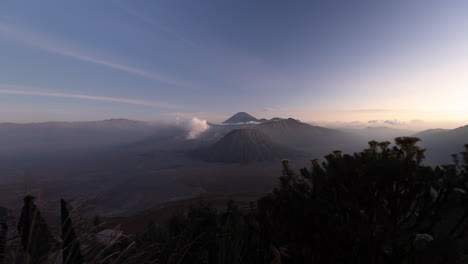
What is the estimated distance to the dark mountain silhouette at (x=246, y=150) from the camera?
88.8 m

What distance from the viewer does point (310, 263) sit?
281cm

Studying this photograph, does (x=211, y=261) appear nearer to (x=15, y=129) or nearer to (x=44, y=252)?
(x=44, y=252)

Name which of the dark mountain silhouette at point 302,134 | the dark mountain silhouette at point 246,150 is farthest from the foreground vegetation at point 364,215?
the dark mountain silhouette at point 302,134

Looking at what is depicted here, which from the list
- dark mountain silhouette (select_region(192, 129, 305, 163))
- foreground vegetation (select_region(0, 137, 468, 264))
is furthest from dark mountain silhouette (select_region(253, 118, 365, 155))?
foreground vegetation (select_region(0, 137, 468, 264))

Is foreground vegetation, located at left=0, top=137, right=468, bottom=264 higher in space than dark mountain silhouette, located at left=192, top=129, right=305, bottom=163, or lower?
higher

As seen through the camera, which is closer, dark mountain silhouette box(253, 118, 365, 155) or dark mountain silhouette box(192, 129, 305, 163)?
dark mountain silhouette box(192, 129, 305, 163)

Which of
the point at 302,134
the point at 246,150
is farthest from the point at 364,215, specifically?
the point at 302,134

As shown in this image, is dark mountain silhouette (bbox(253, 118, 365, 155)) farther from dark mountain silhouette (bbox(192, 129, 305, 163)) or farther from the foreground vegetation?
the foreground vegetation

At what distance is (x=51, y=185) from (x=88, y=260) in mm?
70321

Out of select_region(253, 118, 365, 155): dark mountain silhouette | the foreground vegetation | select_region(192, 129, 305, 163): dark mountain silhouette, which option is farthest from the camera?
select_region(253, 118, 365, 155): dark mountain silhouette

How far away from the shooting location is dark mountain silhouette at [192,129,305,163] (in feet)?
291

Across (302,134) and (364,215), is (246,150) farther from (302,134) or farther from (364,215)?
(364,215)

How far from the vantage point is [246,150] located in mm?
96000

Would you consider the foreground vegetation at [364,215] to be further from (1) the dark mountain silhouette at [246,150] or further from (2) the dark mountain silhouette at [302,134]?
(2) the dark mountain silhouette at [302,134]
